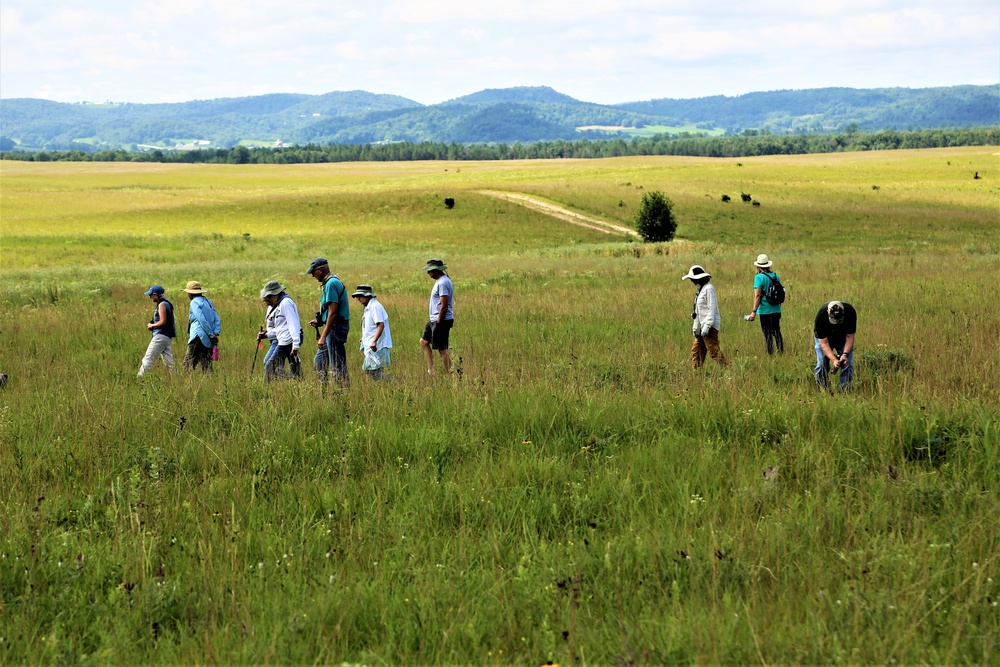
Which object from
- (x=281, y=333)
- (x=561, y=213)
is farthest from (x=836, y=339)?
(x=561, y=213)

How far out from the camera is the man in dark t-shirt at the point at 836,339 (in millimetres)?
8578

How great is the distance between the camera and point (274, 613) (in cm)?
373

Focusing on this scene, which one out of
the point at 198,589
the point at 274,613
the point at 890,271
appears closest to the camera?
the point at 274,613

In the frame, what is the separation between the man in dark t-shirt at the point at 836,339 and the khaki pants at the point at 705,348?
2.03 meters

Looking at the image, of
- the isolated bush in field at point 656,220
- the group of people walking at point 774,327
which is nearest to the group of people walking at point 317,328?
the group of people walking at point 774,327

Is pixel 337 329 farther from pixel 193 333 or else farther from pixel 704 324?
pixel 704 324

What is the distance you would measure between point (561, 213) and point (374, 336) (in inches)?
2044

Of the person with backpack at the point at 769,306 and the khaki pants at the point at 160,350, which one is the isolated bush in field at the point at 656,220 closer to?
the person with backpack at the point at 769,306

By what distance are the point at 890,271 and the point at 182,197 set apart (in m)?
71.1

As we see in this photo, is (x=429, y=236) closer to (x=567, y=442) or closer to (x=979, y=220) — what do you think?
(x=979, y=220)

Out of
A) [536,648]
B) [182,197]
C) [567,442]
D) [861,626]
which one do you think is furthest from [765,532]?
[182,197]

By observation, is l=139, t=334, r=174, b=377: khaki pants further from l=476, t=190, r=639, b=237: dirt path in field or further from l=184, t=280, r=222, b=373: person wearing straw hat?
l=476, t=190, r=639, b=237: dirt path in field

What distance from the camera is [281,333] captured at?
34.7 ft

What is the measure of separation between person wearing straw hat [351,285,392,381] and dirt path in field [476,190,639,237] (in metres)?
44.9
